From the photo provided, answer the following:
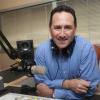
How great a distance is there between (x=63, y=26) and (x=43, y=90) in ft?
1.30

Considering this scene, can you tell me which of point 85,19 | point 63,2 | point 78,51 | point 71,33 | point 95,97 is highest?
point 63,2

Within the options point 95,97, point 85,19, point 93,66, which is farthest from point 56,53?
point 85,19

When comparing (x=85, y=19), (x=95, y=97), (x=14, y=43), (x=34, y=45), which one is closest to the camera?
(x=95, y=97)

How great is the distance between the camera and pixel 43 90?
1155mm

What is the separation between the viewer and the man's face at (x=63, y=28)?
1128 mm

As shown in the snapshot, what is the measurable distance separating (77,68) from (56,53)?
16cm

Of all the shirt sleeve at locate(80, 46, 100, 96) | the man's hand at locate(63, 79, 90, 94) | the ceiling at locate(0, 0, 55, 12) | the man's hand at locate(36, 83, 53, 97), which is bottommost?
the man's hand at locate(36, 83, 53, 97)

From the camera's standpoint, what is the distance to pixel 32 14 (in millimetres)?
2314

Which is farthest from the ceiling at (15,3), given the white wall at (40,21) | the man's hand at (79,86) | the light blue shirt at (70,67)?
the man's hand at (79,86)

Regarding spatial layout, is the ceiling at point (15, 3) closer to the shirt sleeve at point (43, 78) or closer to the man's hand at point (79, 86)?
the shirt sleeve at point (43, 78)

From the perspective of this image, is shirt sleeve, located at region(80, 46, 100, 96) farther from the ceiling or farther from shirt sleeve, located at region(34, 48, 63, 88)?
the ceiling

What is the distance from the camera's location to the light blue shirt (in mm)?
1118

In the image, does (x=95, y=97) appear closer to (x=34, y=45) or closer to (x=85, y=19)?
(x=85, y=19)

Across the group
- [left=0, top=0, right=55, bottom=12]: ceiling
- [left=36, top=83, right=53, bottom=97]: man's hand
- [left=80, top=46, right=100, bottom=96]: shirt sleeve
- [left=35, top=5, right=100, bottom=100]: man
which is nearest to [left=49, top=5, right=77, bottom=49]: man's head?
[left=35, top=5, right=100, bottom=100]: man
